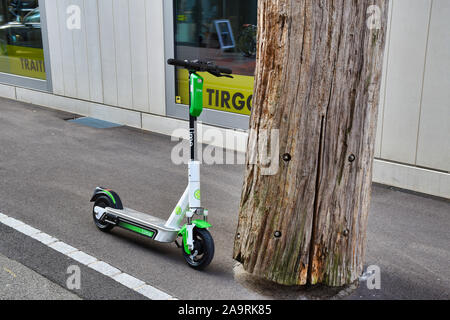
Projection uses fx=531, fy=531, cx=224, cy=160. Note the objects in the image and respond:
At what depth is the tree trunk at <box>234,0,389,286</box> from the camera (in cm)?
372

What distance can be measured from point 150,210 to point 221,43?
13.1 feet

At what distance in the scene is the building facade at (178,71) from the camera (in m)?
6.43

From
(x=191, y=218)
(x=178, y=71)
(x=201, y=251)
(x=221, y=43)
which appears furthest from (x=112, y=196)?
(x=178, y=71)

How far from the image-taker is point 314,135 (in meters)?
3.87

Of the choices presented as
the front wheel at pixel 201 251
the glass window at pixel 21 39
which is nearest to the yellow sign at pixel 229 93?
the front wheel at pixel 201 251

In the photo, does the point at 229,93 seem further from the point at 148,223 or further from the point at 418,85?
the point at 148,223

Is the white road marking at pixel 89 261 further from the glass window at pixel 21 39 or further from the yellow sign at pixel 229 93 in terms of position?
the glass window at pixel 21 39

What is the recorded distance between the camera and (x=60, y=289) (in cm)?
421

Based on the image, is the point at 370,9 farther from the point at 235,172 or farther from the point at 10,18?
the point at 10,18

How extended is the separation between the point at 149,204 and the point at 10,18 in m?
9.36

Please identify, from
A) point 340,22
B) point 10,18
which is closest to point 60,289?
point 340,22

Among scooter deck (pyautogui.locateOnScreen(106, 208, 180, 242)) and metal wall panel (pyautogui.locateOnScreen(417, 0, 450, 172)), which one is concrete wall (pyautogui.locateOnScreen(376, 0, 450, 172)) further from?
scooter deck (pyautogui.locateOnScreen(106, 208, 180, 242))

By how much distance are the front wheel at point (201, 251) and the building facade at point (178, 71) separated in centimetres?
341

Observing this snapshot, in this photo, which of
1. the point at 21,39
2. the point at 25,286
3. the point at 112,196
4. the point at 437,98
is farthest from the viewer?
the point at 21,39
